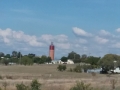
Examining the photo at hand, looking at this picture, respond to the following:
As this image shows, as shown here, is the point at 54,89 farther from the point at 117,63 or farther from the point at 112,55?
the point at 112,55

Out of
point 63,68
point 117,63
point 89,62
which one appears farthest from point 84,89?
point 89,62

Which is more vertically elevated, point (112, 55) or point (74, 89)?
point (112, 55)

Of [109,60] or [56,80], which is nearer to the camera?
[56,80]

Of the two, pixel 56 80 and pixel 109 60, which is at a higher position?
pixel 109 60

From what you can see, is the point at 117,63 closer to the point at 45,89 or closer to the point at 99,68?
the point at 99,68

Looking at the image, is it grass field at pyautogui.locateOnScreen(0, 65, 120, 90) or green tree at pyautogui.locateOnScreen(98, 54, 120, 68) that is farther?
green tree at pyautogui.locateOnScreen(98, 54, 120, 68)

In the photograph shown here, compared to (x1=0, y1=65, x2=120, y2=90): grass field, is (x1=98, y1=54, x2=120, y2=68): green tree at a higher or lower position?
higher

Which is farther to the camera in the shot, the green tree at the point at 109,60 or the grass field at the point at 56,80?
the green tree at the point at 109,60

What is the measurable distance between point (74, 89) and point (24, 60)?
15974 centimetres

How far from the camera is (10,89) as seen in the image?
136 ft

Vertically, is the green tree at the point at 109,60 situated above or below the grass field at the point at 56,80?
above

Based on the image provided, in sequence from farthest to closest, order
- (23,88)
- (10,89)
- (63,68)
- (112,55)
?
1. (112,55)
2. (63,68)
3. (10,89)
4. (23,88)

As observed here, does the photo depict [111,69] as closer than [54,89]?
No

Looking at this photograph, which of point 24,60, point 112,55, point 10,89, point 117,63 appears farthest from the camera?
point 24,60
